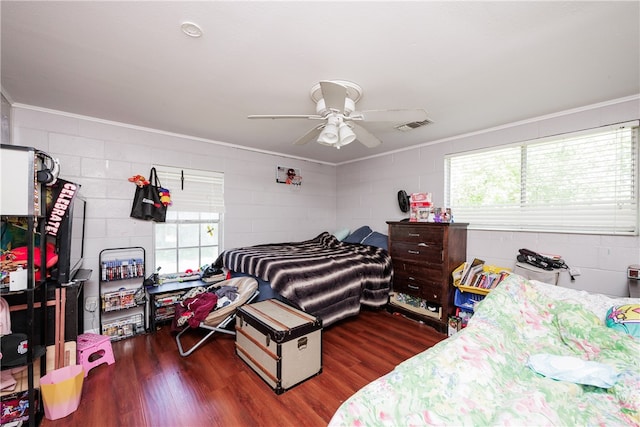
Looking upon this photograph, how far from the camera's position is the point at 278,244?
429 centimetres

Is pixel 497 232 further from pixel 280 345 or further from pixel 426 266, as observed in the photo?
pixel 280 345

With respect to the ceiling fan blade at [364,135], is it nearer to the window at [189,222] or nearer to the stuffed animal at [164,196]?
the window at [189,222]

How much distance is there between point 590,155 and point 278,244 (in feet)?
12.8

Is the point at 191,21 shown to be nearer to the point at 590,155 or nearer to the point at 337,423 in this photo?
the point at 337,423

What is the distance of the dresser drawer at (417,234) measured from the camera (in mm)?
3064

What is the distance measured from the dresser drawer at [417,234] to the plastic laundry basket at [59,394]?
131 inches

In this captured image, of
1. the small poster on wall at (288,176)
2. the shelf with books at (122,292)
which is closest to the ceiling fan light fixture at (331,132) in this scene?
the small poster on wall at (288,176)

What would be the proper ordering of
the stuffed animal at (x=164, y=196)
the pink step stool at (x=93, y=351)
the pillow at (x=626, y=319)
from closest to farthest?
the pillow at (x=626, y=319) < the pink step stool at (x=93, y=351) < the stuffed animal at (x=164, y=196)

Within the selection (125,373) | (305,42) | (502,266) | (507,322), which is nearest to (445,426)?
(507,322)

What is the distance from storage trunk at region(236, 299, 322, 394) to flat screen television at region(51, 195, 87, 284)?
139 centimetres

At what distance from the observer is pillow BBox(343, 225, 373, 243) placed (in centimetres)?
433

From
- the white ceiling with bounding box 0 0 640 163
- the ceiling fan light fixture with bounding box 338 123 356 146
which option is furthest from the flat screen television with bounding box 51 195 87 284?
the ceiling fan light fixture with bounding box 338 123 356 146

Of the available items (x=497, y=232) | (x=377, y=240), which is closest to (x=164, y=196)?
(x=377, y=240)

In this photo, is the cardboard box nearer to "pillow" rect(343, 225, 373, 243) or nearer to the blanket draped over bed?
the blanket draped over bed
